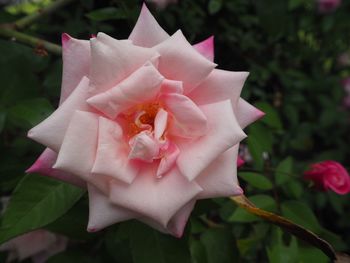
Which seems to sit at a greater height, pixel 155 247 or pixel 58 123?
pixel 58 123

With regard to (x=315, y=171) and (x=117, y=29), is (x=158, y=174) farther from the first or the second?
(x=117, y=29)

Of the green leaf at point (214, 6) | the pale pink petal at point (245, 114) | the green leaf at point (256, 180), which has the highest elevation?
the pale pink petal at point (245, 114)

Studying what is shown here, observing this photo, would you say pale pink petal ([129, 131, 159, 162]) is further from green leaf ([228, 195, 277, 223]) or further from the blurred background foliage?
green leaf ([228, 195, 277, 223])

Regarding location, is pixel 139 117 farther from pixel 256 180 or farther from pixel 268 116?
pixel 268 116

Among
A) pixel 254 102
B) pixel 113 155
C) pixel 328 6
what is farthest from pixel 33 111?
pixel 328 6

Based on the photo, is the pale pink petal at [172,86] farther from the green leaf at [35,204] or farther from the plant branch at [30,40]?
the plant branch at [30,40]

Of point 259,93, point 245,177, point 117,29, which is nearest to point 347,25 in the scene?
point 259,93

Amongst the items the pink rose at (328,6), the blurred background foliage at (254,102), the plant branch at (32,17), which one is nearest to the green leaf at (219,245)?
the blurred background foliage at (254,102)
